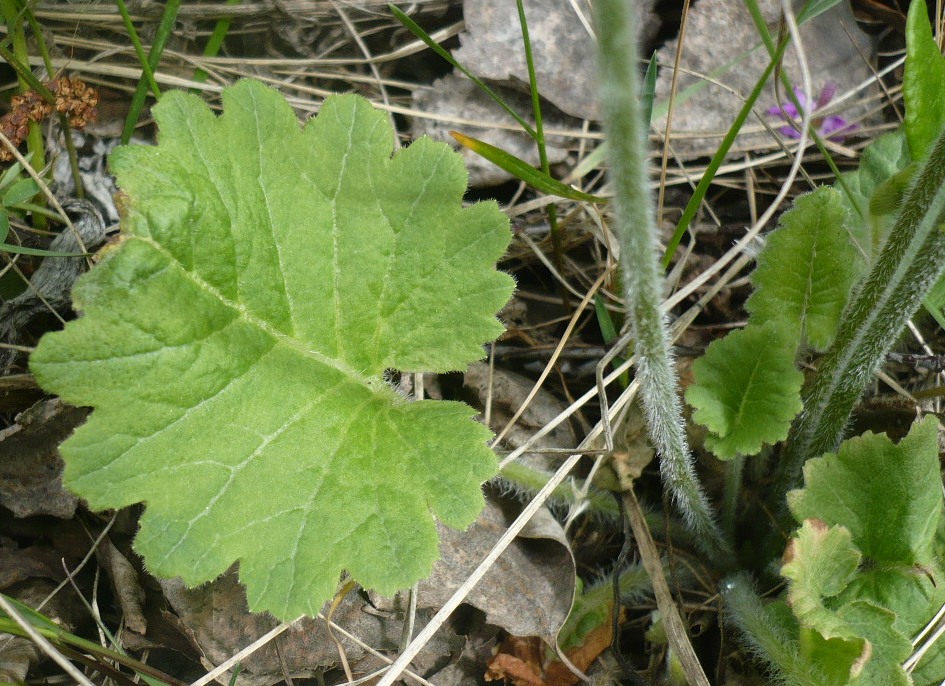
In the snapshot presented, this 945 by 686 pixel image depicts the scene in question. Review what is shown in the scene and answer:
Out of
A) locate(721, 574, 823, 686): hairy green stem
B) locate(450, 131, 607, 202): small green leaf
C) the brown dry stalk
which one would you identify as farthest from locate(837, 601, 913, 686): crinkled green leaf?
the brown dry stalk

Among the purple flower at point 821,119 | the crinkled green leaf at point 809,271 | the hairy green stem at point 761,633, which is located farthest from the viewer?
the purple flower at point 821,119

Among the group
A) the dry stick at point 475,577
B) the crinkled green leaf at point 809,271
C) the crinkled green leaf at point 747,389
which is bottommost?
the dry stick at point 475,577

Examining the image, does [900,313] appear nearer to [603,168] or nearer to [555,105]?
[603,168]

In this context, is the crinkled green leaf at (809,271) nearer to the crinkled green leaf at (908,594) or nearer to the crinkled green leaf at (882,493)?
the crinkled green leaf at (882,493)

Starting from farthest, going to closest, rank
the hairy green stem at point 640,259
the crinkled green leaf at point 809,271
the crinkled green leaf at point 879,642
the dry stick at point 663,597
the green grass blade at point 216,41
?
the green grass blade at point 216,41 < the crinkled green leaf at point 809,271 < the dry stick at point 663,597 < the crinkled green leaf at point 879,642 < the hairy green stem at point 640,259

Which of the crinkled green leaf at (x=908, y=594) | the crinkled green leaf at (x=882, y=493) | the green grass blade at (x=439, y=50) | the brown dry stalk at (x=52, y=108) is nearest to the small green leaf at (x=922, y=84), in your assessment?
the crinkled green leaf at (x=882, y=493)

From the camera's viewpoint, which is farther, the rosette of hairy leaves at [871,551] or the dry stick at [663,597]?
the dry stick at [663,597]

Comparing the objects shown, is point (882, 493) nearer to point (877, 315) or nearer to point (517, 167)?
point (877, 315)
